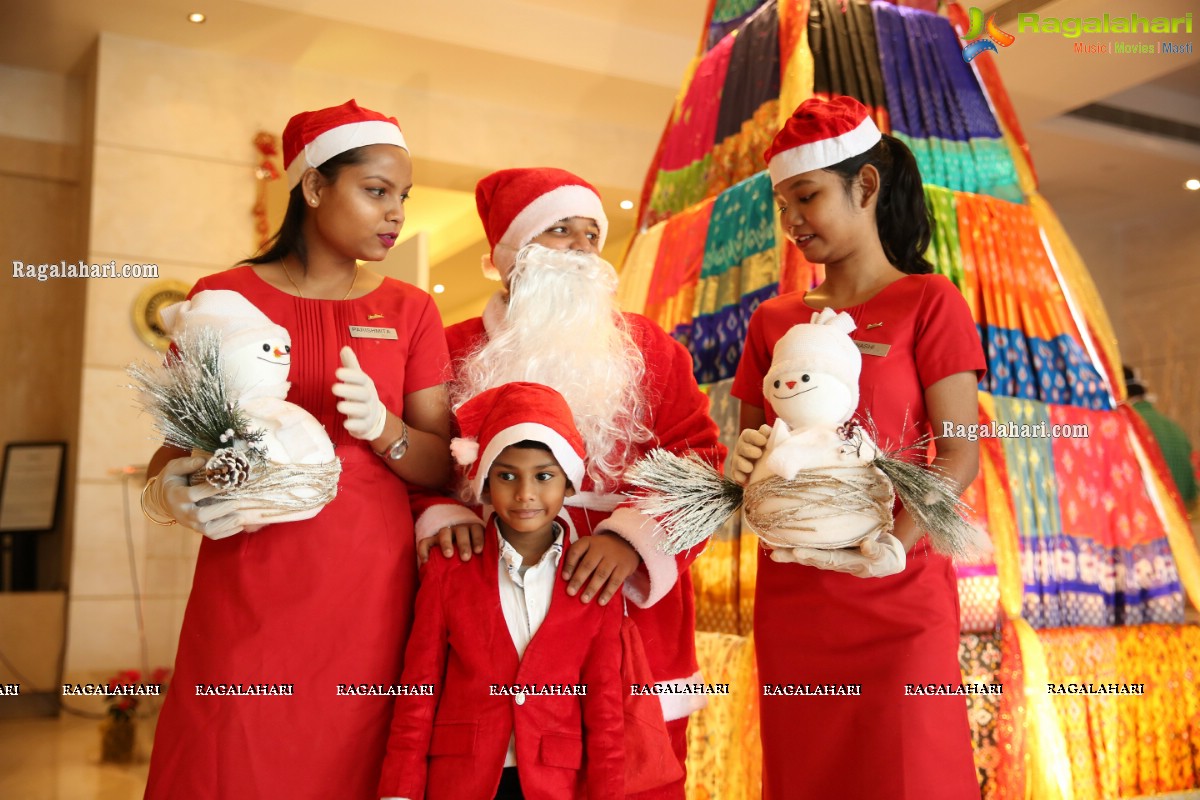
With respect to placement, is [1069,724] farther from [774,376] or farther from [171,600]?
[171,600]

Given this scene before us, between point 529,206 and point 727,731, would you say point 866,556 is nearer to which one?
point 529,206

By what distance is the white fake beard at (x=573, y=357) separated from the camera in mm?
2004

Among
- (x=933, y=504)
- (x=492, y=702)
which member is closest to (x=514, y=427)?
(x=492, y=702)

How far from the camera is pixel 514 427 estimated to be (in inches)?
67.8

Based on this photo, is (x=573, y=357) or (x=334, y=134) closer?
(x=334, y=134)

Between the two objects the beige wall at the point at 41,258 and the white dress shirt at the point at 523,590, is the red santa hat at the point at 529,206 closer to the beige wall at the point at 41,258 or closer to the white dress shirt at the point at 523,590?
the white dress shirt at the point at 523,590

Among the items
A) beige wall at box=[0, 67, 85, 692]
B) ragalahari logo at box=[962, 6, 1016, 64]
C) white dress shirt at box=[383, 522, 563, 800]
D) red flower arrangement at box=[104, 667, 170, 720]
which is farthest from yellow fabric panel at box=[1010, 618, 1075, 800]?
beige wall at box=[0, 67, 85, 692]

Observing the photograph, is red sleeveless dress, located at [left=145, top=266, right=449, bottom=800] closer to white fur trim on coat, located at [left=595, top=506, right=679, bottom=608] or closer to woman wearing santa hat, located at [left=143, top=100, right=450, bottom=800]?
woman wearing santa hat, located at [left=143, top=100, right=450, bottom=800]

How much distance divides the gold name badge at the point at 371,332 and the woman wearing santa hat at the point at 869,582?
627mm

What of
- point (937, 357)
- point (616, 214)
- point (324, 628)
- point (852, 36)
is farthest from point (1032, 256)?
point (616, 214)

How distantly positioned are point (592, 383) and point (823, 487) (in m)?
0.62

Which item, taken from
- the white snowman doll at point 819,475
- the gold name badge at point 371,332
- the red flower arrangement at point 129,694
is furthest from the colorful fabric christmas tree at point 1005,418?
the red flower arrangement at point 129,694

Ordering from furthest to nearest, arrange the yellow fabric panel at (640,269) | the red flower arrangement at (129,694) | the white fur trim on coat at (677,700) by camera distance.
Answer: the red flower arrangement at (129,694) → the yellow fabric panel at (640,269) → the white fur trim on coat at (677,700)

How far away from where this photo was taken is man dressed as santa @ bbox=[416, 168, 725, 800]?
5.99ft
